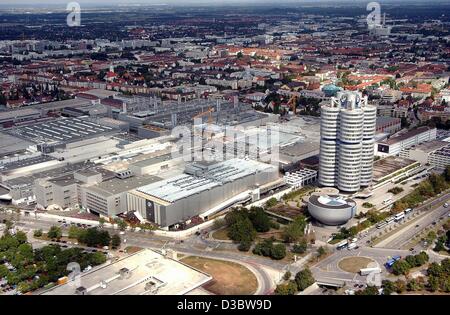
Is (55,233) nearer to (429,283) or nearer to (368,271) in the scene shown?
(368,271)

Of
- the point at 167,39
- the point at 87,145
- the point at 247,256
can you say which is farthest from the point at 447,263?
the point at 167,39

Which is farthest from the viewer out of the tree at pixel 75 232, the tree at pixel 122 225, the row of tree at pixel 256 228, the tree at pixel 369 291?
the tree at pixel 122 225

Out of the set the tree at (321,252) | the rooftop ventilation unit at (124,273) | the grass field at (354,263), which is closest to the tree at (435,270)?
the grass field at (354,263)

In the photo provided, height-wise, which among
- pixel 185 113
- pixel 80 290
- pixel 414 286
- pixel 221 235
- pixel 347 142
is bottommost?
pixel 221 235

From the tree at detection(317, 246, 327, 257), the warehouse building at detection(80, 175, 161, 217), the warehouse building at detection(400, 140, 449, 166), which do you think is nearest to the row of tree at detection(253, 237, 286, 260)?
the tree at detection(317, 246, 327, 257)

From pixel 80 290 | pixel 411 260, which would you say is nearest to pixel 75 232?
pixel 80 290

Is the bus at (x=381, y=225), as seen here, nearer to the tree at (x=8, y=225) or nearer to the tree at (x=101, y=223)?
the tree at (x=101, y=223)

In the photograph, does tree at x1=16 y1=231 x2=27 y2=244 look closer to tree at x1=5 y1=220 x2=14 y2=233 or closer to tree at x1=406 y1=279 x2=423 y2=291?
tree at x1=5 y1=220 x2=14 y2=233
